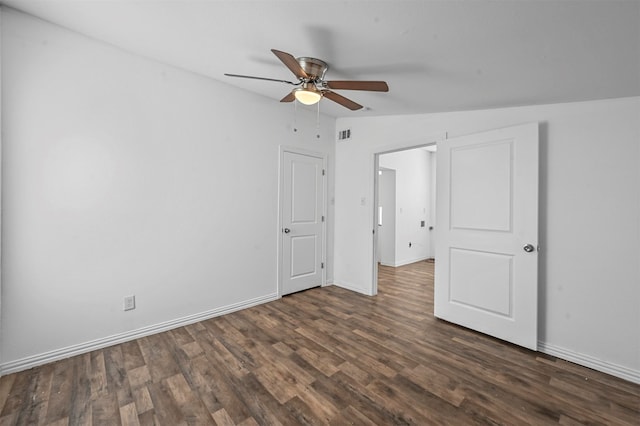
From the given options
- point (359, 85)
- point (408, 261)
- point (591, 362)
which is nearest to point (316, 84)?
point (359, 85)

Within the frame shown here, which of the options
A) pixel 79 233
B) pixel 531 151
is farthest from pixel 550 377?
pixel 79 233

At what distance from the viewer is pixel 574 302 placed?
2324 mm

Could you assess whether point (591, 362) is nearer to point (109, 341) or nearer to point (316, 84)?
point (316, 84)

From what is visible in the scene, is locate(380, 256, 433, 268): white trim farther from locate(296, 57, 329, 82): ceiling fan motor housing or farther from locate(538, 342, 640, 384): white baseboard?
locate(296, 57, 329, 82): ceiling fan motor housing

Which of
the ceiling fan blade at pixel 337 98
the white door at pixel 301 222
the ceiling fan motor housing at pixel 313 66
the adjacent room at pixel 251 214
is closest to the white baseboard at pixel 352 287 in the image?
the white door at pixel 301 222

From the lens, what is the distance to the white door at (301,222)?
3.78m

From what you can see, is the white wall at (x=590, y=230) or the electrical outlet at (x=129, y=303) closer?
the white wall at (x=590, y=230)

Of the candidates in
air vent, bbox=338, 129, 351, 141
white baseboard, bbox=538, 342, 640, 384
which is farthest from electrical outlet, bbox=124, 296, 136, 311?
white baseboard, bbox=538, 342, 640, 384

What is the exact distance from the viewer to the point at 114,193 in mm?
2473

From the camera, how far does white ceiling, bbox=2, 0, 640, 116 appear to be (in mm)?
1494

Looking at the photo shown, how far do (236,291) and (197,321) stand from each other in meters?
0.52

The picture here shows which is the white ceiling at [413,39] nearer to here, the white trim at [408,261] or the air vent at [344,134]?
the air vent at [344,134]

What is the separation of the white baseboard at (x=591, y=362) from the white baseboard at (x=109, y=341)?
10.1 ft

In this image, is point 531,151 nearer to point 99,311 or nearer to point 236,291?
point 236,291
